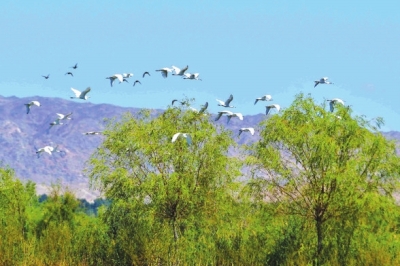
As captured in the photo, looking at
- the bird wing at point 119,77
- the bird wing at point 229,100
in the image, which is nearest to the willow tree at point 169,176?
the bird wing at point 229,100

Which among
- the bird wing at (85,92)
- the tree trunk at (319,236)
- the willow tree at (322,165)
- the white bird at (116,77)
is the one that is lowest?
the tree trunk at (319,236)

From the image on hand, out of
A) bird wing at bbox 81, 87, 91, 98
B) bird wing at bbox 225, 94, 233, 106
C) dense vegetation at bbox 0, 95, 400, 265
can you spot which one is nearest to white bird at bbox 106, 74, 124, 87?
bird wing at bbox 81, 87, 91, 98

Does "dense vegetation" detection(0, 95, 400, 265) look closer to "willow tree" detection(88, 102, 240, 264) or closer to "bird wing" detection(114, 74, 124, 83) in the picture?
"willow tree" detection(88, 102, 240, 264)

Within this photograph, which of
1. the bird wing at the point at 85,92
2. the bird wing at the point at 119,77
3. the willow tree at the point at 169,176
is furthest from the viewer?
the bird wing at the point at 119,77

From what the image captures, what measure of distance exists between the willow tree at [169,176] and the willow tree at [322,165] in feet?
12.9

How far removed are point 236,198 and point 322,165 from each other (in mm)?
6415

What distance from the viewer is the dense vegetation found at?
3164 cm

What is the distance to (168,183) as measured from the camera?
36.8 metres

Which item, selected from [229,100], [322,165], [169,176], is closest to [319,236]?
[322,165]

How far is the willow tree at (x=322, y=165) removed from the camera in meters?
32.0

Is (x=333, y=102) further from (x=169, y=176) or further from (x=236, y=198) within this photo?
(x=169, y=176)

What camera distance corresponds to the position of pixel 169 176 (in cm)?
3722

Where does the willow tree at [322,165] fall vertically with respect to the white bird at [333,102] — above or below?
below

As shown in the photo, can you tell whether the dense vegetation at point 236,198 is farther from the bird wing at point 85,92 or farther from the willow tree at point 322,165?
the bird wing at point 85,92
